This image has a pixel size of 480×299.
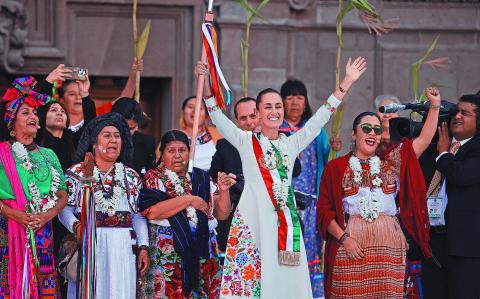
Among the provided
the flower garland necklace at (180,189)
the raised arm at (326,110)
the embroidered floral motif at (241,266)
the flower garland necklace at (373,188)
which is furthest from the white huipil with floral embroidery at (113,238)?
the flower garland necklace at (373,188)

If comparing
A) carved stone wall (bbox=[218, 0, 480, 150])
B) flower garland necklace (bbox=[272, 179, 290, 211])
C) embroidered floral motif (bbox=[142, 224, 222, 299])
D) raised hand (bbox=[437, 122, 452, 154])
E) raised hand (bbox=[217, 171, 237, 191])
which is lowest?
embroidered floral motif (bbox=[142, 224, 222, 299])

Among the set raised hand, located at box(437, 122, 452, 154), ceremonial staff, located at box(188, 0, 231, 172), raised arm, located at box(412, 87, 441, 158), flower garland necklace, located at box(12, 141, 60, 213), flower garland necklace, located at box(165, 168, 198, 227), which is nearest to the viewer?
flower garland necklace, located at box(12, 141, 60, 213)

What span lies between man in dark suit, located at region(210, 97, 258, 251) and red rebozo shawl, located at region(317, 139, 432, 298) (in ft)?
2.70

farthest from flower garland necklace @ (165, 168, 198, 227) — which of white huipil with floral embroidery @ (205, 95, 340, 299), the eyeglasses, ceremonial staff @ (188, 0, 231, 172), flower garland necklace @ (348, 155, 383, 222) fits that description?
the eyeglasses

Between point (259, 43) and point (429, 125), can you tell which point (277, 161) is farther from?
point (259, 43)

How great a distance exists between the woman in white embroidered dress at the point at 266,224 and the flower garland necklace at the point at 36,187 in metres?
1.25

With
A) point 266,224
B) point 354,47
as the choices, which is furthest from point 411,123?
point 354,47

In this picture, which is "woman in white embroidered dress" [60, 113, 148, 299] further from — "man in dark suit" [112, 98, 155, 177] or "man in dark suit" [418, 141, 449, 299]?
"man in dark suit" [418, 141, 449, 299]

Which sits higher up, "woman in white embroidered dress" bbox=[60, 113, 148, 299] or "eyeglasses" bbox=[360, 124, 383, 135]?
"eyeglasses" bbox=[360, 124, 383, 135]

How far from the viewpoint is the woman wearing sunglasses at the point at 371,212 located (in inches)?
406

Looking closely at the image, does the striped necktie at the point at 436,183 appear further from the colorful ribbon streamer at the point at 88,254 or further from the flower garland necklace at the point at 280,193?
the colorful ribbon streamer at the point at 88,254

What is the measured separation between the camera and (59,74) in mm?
10695

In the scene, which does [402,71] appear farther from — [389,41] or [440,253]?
[440,253]

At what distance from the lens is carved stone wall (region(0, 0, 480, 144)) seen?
1431cm
